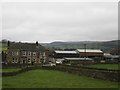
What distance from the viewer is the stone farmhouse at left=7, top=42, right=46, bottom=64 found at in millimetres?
72125

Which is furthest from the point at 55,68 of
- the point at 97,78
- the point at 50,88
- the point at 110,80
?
the point at 50,88

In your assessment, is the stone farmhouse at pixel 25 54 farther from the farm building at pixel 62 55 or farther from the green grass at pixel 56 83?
the green grass at pixel 56 83

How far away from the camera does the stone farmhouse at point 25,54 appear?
72.1m

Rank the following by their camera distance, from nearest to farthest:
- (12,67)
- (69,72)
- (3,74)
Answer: (3,74)
(69,72)
(12,67)

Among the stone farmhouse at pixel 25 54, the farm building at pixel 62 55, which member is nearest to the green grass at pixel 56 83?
the stone farmhouse at pixel 25 54

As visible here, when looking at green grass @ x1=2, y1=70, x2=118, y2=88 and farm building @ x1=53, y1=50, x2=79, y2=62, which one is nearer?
green grass @ x1=2, y1=70, x2=118, y2=88

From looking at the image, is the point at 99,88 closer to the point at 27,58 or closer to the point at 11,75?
the point at 11,75

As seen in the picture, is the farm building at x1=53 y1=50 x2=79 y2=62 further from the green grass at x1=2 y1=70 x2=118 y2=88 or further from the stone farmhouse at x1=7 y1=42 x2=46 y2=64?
the green grass at x1=2 y1=70 x2=118 y2=88

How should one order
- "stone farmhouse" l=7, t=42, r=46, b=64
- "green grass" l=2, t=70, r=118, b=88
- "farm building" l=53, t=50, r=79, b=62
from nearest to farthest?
"green grass" l=2, t=70, r=118, b=88, "stone farmhouse" l=7, t=42, r=46, b=64, "farm building" l=53, t=50, r=79, b=62

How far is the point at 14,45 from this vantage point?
245ft

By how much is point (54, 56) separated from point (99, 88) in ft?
225

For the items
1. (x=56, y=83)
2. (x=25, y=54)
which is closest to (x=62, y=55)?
(x=25, y=54)

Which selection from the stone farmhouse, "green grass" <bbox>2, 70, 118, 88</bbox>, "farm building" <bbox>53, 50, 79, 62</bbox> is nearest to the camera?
"green grass" <bbox>2, 70, 118, 88</bbox>

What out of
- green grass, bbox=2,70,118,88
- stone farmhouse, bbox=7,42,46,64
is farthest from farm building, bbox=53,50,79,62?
green grass, bbox=2,70,118,88
